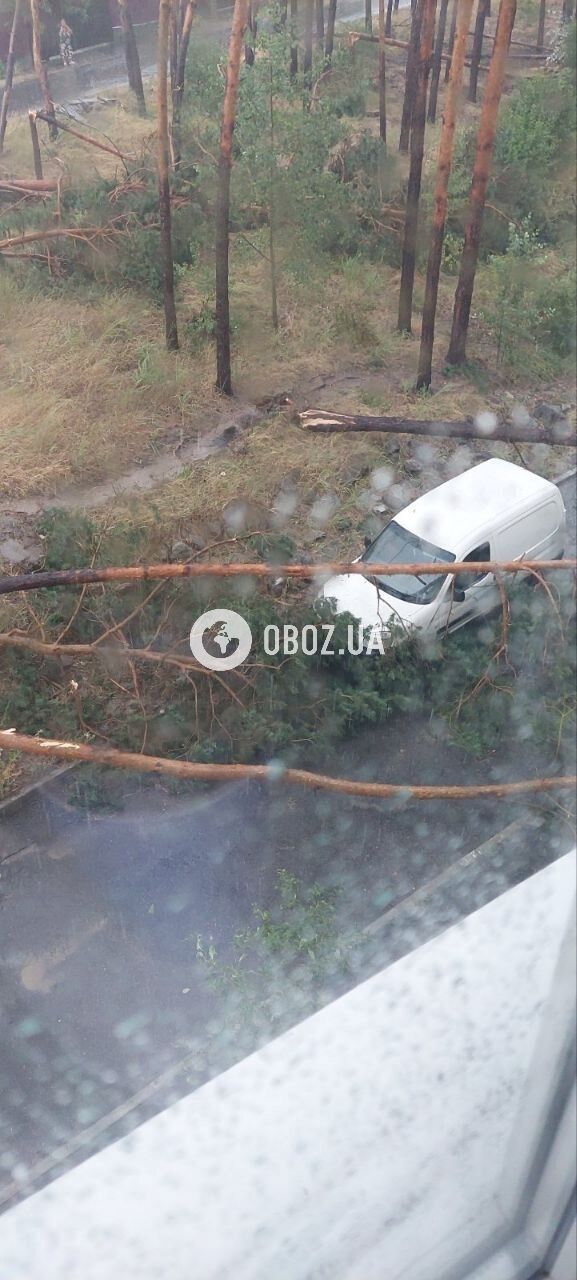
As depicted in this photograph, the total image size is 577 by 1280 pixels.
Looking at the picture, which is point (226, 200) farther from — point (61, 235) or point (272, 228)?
point (61, 235)

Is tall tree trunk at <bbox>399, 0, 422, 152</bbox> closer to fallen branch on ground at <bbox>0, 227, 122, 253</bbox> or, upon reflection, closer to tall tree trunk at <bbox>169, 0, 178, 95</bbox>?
tall tree trunk at <bbox>169, 0, 178, 95</bbox>

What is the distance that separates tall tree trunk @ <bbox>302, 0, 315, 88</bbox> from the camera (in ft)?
3.59

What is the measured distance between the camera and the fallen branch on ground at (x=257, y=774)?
1005mm

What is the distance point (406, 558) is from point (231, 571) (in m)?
0.22

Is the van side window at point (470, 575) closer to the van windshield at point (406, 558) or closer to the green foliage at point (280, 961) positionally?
the van windshield at point (406, 558)

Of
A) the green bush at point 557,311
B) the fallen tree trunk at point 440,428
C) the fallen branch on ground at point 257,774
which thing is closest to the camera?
the fallen branch on ground at point 257,774

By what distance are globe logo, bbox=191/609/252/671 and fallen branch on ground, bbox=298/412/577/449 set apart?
1.02ft

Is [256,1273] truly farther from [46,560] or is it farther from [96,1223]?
[46,560]

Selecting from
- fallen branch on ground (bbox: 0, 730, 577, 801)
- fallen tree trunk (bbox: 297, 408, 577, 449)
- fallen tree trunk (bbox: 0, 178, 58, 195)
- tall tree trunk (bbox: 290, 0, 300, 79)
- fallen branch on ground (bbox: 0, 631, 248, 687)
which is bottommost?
fallen branch on ground (bbox: 0, 730, 577, 801)

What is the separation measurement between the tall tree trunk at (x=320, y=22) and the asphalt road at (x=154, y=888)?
87cm

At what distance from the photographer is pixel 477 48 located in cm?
110

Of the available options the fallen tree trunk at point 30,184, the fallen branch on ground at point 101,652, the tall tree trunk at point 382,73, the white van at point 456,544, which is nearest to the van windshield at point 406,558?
the white van at point 456,544

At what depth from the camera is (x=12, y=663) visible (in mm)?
1057

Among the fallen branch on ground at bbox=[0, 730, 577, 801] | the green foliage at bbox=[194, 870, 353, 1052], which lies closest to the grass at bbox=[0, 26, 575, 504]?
the fallen branch on ground at bbox=[0, 730, 577, 801]
